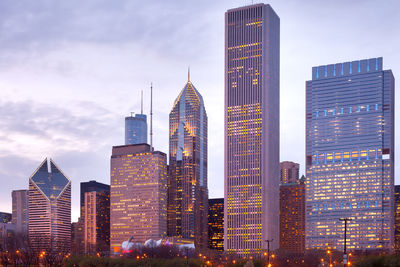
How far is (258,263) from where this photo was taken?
114125mm

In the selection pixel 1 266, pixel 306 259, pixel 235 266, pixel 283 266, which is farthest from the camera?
pixel 306 259

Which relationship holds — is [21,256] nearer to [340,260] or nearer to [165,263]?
[165,263]

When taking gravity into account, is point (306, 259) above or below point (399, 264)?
below

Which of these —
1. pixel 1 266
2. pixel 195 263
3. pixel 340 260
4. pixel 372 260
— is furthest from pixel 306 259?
pixel 372 260

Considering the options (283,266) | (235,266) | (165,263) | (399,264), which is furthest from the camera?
(283,266)

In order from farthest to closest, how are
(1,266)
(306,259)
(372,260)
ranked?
(306,259) < (1,266) < (372,260)

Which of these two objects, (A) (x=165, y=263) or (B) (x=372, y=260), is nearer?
(B) (x=372, y=260)

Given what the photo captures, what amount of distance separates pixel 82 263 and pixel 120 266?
9736 millimetres

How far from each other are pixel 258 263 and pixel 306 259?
8398 centimetres

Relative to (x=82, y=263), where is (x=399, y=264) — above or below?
above

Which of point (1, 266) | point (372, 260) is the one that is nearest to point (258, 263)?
point (372, 260)

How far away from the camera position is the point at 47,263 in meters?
166

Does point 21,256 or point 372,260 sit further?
point 21,256

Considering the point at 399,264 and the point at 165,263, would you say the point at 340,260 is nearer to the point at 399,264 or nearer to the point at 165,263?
the point at 165,263
